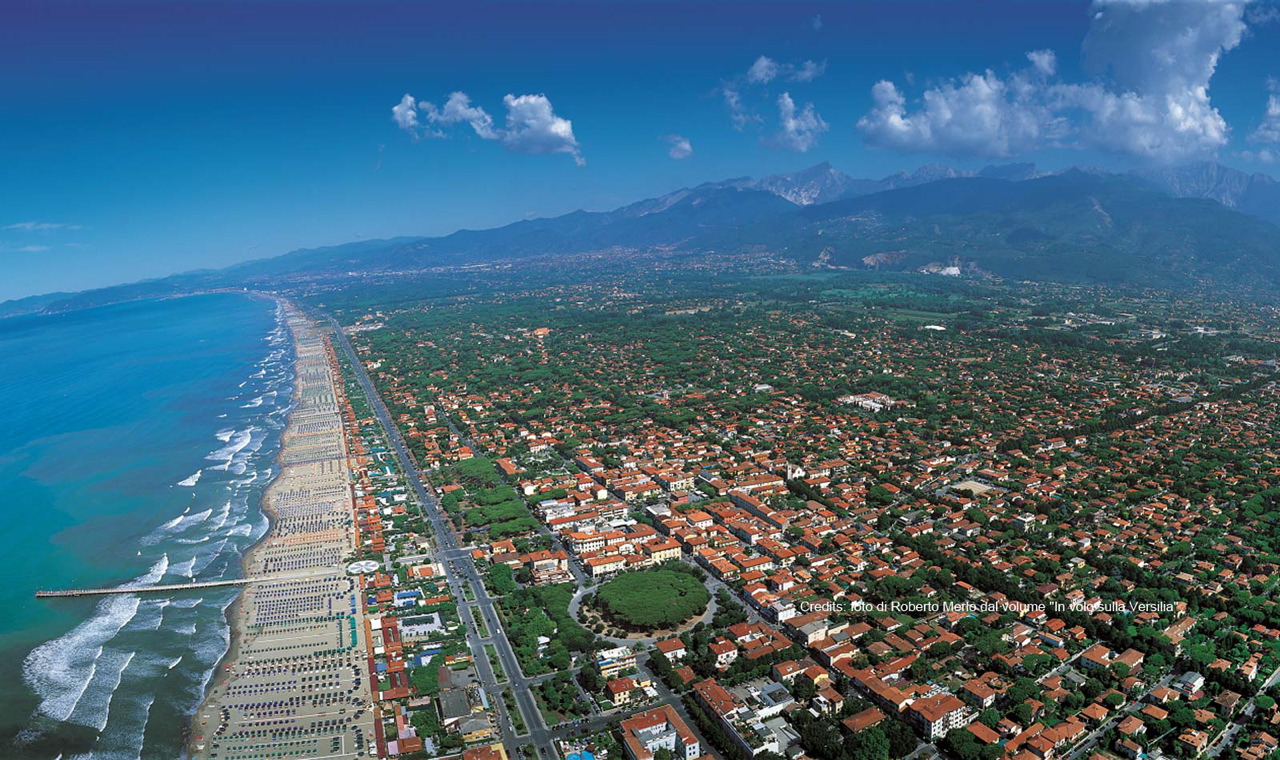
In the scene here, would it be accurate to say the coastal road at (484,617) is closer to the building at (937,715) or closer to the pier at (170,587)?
the pier at (170,587)

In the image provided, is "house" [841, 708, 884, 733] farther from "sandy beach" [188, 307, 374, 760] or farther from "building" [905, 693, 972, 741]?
"sandy beach" [188, 307, 374, 760]

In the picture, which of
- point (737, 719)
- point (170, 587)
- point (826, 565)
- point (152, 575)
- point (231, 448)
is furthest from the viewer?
point (231, 448)

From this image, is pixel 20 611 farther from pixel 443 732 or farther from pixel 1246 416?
pixel 1246 416

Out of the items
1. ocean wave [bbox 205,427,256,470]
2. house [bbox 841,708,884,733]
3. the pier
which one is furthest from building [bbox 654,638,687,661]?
ocean wave [bbox 205,427,256,470]

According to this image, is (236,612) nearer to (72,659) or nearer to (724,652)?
(72,659)

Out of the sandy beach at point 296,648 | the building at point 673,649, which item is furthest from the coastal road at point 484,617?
the building at point 673,649

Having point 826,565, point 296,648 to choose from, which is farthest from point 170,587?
point 826,565
